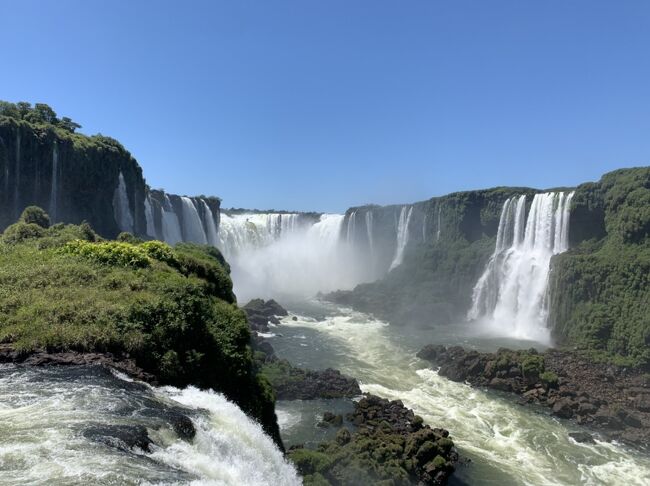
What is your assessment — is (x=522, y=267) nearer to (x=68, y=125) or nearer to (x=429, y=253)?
(x=429, y=253)

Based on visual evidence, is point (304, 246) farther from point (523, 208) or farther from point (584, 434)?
point (584, 434)

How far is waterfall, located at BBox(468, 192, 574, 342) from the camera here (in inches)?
1711

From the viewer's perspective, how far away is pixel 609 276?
37.6m

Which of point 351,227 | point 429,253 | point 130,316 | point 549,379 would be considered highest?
point 351,227

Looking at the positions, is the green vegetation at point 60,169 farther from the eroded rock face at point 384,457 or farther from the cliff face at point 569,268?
the eroded rock face at point 384,457

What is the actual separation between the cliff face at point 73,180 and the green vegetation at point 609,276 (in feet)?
140

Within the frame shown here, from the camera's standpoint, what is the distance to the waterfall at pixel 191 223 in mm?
62750

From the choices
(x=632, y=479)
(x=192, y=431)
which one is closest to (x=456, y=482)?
(x=632, y=479)

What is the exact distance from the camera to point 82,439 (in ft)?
23.6

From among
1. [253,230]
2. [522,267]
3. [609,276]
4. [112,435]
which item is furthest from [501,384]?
[253,230]

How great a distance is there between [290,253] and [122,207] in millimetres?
33538

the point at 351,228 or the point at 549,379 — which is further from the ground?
the point at 351,228

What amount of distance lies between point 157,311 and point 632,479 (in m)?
20.2

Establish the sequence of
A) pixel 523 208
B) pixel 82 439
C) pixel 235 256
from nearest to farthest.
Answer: pixel 82 439, pixel 523 208, pixel 235 256
